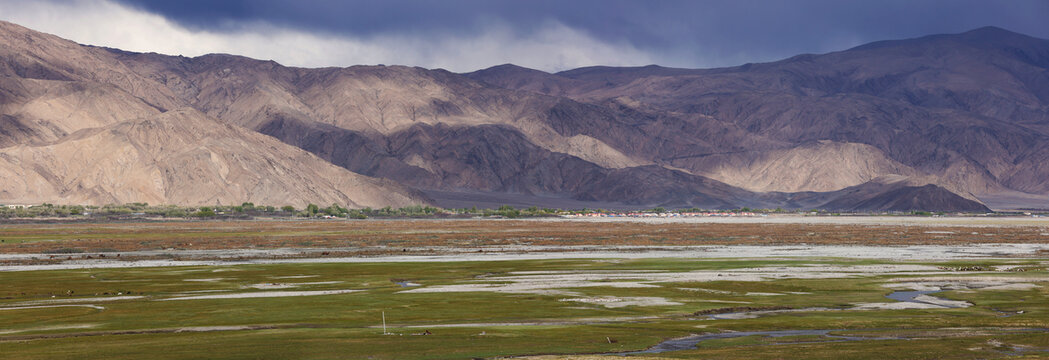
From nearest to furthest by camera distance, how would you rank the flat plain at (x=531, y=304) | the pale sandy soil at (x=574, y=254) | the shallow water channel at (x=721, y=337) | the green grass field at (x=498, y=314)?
the green grass field at (x=498, y=314)
the shallow water channel at (x=721, y=337)
the flat plain at (x=531, y=304)
the pale sandy soil at (x=574, y=254)

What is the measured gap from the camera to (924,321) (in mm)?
31234

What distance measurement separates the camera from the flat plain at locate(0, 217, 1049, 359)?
26.7 meters

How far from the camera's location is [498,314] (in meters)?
34.1

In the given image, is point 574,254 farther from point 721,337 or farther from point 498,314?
point 721,337

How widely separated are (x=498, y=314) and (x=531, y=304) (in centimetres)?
299

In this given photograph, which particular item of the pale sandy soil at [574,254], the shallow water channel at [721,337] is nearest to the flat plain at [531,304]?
the shallow water channel at [721,337]

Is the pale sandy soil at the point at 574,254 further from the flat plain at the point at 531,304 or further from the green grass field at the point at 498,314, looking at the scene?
the green grass field at the point at 498,314

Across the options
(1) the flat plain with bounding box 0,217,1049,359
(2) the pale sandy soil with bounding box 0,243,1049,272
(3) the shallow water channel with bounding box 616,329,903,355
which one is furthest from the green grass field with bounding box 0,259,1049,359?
(2) the pale sandy soil with bounding box 0,243,1049,272

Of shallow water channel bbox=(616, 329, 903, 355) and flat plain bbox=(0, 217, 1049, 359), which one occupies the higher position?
flat plain bbox=(0, 217, 1049, 359)

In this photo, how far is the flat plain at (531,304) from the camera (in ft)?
87.7

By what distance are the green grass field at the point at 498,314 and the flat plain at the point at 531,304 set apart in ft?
0.33

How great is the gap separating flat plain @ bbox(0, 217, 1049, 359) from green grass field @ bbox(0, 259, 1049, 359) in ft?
0.33

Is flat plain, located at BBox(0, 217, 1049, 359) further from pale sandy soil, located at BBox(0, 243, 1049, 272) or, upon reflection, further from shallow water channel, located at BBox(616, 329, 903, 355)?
pale sandy soil, located at BBox(0, 243, 1049, 272)

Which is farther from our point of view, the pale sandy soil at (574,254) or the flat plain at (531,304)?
the pale sandy soil at (574,254)
